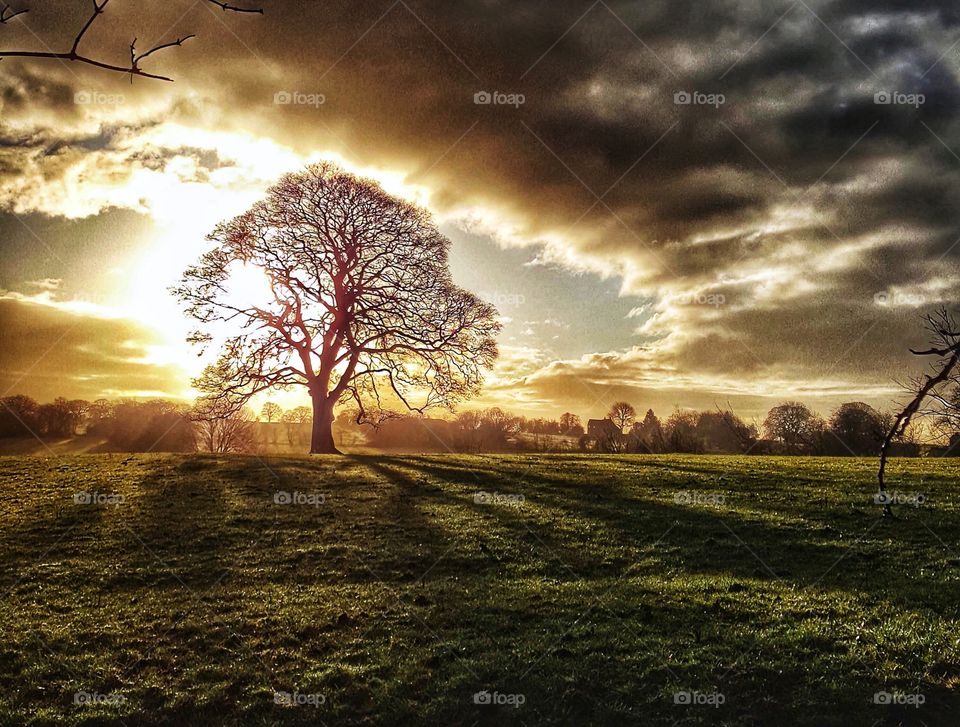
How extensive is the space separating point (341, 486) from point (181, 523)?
6668mm

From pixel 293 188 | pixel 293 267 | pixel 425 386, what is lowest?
pixel 425 386

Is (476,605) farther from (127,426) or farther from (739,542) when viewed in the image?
(127,426)

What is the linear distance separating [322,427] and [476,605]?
2713 cm

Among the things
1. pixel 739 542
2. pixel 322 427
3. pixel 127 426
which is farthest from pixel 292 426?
pixel 739 542

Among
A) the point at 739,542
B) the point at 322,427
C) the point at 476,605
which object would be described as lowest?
the point at 476,605

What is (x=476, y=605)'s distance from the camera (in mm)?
12914

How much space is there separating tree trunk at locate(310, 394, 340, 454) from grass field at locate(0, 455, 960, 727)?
13706mm

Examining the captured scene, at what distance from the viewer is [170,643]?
1177 centimetres

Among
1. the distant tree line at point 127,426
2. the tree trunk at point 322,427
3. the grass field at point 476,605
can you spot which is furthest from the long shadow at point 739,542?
the distant tree line at point 127,426

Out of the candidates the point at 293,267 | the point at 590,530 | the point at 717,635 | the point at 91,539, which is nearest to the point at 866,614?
the point at 717,635

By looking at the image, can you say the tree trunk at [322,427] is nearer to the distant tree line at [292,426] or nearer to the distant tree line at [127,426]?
the distant tree line at [292,426]

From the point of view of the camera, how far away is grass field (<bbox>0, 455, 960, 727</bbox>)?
947cm

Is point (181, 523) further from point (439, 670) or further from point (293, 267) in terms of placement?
point (293, 267)

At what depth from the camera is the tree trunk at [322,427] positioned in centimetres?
3788
